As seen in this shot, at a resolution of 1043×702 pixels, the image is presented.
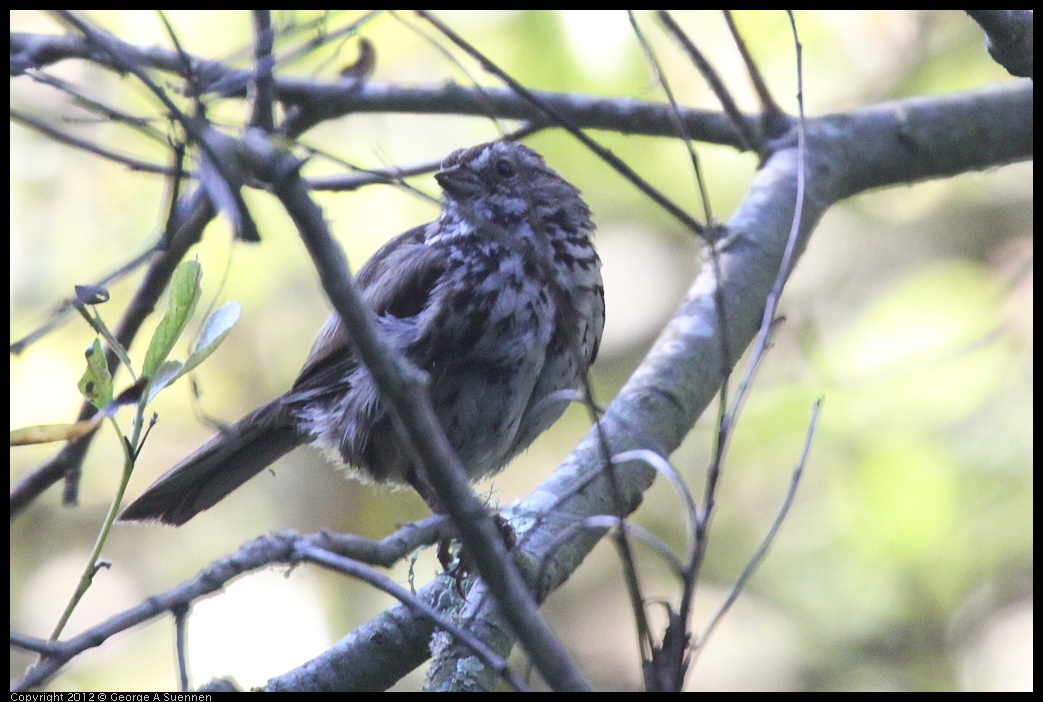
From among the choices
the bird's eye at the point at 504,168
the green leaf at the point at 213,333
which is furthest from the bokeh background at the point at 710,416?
the green leaf at the point at 213,333

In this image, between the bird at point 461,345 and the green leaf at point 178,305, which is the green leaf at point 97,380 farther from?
the bird at point 461,345

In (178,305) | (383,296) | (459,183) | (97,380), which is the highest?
(459,183)

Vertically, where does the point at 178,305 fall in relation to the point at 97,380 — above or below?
above

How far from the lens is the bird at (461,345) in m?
3.17

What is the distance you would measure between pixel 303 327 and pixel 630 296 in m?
2.10

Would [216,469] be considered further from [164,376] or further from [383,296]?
[164,376]

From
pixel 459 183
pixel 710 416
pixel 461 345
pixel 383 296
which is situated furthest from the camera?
pixel 710 416

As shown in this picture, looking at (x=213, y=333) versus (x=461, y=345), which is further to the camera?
(x=461, y=345)

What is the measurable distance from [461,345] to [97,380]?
134 centimetres

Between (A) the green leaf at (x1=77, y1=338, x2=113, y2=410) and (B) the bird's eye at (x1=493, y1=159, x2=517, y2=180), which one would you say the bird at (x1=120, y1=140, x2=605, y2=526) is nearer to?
(B) the bird's eye at (x1=493, y1=159, x2=517, y2=180)

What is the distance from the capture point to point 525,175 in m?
3.60

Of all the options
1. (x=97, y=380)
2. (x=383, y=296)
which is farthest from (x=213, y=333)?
(x=383, y=296)

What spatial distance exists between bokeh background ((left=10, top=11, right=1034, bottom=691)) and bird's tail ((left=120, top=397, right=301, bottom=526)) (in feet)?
4.59

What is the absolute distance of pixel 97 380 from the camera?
2010 millimetres
